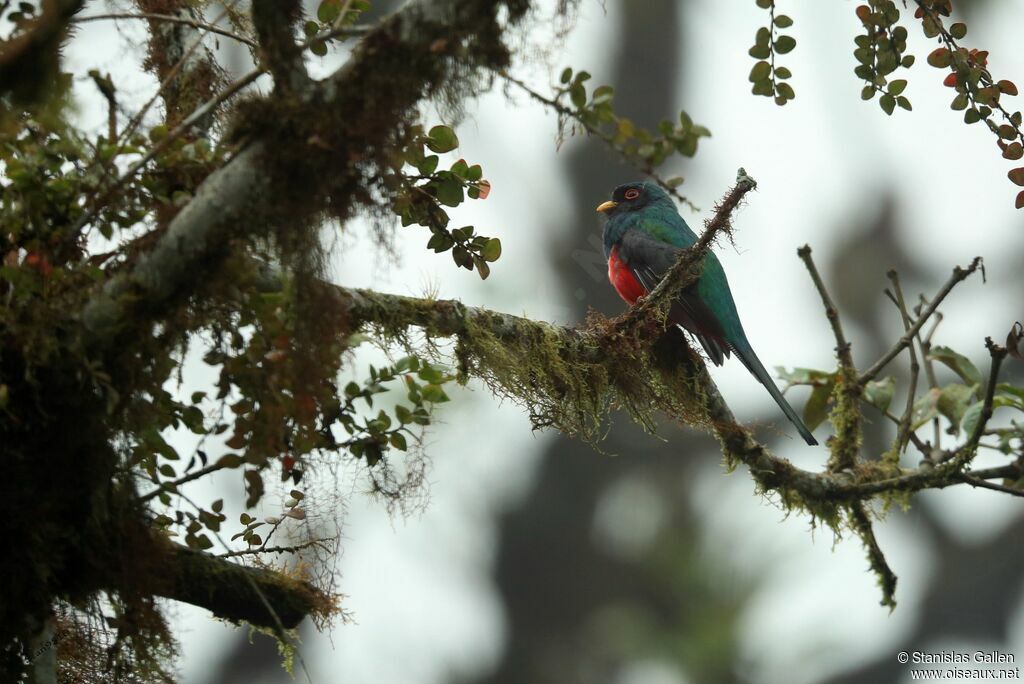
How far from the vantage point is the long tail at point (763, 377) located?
15.8ft

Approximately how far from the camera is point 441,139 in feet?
9.85

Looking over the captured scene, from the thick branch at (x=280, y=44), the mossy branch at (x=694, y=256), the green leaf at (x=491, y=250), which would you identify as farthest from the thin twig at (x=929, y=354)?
the thick branch at (x=280, y=44)

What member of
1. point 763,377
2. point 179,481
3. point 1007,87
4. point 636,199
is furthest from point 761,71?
point 636,199

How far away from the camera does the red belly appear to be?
5.76 metres

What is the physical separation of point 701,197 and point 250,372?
10.2m

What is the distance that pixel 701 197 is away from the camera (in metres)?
12.3

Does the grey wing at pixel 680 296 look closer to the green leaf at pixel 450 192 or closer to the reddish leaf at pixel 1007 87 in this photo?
the green leaf at pixel 450 192

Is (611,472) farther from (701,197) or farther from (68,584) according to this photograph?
Answer: (68,584)

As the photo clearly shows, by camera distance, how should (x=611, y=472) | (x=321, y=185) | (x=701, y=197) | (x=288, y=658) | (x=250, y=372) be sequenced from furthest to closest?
(x=611, y=472) → (x=701, y=197) → (x=288, y=658) → (x=250, y=372) → (x=321, y=185)

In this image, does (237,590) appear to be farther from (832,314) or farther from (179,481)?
(832,314)

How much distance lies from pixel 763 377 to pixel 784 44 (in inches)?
89.2

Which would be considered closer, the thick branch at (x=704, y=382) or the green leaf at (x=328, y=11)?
the green leaf at (x=328, y=11)

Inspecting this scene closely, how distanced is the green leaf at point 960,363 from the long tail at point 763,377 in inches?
24.2

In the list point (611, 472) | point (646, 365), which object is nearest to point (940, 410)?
point (646, 365)
